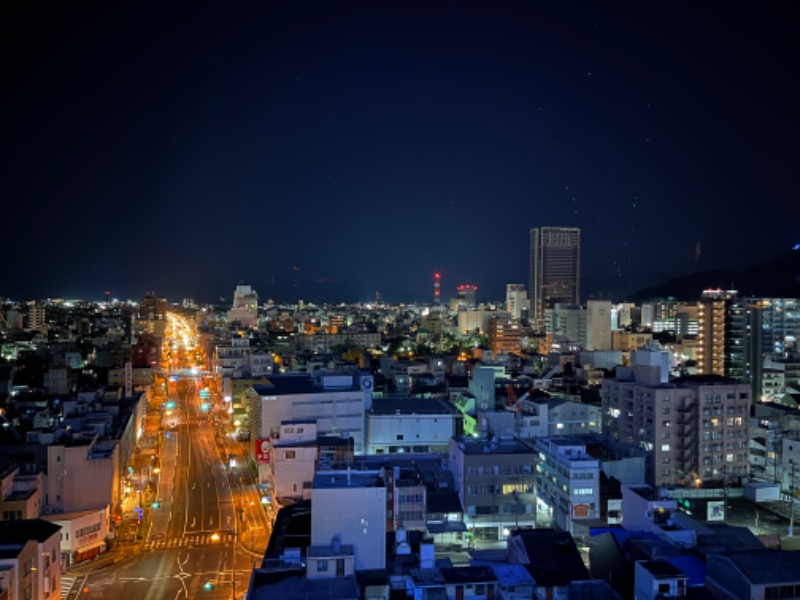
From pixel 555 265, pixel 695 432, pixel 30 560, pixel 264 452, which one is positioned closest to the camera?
pixel 30 560

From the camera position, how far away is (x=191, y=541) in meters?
10.2

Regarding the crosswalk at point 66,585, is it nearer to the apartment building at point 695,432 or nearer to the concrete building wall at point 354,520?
the concrete building wall at point 354,520

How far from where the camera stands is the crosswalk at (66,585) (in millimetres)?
8430

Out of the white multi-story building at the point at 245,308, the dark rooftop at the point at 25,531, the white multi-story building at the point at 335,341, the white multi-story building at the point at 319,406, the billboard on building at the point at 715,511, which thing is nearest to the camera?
the dark rooftop at the point at 25,531

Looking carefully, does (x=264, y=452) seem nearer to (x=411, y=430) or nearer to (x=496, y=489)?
(x=411, y=430)

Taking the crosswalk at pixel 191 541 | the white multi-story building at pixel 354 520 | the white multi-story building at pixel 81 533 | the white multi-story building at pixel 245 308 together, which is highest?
the white multi-story building at pixel 245 308

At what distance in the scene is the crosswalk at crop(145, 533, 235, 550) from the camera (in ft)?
33.0

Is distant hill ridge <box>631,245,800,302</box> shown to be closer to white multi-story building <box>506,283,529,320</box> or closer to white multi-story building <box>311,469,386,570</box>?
white multi-story building <box>506,283,529,320</box>

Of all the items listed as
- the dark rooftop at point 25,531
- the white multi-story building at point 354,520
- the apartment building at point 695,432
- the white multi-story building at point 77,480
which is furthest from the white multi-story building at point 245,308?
the white multi-story building at point 354,520

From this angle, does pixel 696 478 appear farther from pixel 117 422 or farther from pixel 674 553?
pixel 117 422

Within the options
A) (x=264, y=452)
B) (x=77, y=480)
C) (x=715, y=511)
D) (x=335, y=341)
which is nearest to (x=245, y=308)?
(x=335, y=341)

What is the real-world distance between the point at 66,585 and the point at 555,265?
57.4 meters

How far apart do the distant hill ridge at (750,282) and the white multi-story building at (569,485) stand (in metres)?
27.0

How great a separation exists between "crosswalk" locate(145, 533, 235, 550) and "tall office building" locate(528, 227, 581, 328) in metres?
52.7
